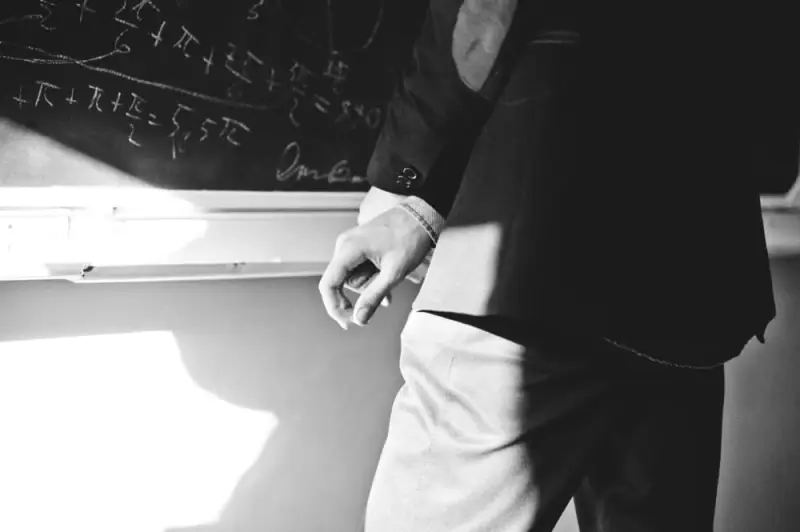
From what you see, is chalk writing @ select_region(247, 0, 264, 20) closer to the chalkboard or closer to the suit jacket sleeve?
the chalkboard

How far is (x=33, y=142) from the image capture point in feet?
2.76

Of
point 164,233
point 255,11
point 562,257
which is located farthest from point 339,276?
point 255,11

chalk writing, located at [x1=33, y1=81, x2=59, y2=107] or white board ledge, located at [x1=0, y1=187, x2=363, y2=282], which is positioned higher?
chalk writing, located at [x1=33, y1=81, x2=59, y2=107]

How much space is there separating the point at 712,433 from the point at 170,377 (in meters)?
0.82

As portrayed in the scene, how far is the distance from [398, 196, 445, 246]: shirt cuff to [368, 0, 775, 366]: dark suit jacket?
0.18ft

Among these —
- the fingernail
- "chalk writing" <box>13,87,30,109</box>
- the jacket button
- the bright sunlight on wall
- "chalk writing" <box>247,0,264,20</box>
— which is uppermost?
"chalk writing" <box>247,0,264,20</box>

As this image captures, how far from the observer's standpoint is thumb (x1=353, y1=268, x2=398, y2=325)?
0.66 m

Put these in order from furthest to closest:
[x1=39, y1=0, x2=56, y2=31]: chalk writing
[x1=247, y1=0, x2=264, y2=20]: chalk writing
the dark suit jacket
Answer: [x1=247, y1=0, x2=264, y2=20]: chalk writing → [x1=39, y1=0, x2=56, y2=31]: chalk writing → the dark suit jacket

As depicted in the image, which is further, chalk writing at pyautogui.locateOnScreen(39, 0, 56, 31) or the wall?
the wall

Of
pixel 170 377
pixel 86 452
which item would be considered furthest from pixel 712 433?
pixel 86 452

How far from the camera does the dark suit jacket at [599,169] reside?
58cm

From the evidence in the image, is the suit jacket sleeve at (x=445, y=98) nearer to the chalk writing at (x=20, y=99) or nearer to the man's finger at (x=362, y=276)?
the man's finger at (x=362, y=276)

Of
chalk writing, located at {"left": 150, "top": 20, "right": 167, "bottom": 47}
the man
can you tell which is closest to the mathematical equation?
chalk writing, located at {"left": 150, "top": 20, "right": 167, "bottom": 47}

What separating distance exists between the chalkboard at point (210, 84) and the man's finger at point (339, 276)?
36cm
